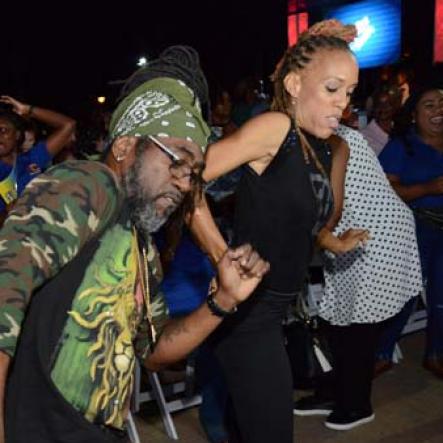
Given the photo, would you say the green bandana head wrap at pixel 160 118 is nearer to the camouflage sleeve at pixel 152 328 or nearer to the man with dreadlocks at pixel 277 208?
the camouflage sleeve at pixel 152 328

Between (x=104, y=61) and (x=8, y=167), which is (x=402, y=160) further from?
(x=104, y=61)

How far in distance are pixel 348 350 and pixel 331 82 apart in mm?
1765

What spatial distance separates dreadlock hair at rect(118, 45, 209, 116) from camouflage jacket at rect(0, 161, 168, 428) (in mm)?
899

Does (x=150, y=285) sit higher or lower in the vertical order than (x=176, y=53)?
lower

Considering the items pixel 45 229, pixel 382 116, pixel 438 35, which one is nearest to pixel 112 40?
pixel 438 35

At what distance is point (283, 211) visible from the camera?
2453mm

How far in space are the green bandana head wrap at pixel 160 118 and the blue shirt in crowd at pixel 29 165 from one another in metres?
2.96

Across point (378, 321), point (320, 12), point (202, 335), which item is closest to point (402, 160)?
point (378, 321)

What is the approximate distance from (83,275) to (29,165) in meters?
3.53

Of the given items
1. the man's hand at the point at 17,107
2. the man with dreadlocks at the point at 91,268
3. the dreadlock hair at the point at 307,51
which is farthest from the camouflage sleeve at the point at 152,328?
the man's hand at the point at 17,107

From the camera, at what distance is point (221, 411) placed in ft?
12.0

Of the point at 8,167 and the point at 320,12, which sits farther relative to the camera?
the point at 320,12

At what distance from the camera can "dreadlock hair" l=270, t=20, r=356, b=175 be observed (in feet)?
8.54

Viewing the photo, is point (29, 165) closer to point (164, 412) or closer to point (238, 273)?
point (164, 412)
